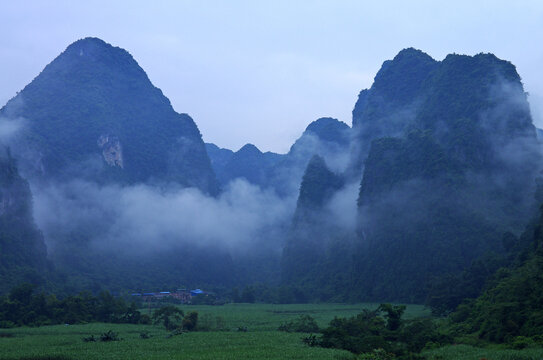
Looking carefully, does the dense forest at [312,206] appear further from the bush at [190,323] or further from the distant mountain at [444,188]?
the bush at [190,323]

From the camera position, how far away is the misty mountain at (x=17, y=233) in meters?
65.1

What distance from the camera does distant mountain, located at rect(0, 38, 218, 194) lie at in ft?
328

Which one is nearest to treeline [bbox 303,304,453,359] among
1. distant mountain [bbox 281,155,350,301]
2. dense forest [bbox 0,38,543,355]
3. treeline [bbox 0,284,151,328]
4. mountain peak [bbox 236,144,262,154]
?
dense forest [bbox 0,38,543,355]

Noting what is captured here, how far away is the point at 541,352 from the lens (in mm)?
20828

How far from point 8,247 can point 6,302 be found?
89.5 feet

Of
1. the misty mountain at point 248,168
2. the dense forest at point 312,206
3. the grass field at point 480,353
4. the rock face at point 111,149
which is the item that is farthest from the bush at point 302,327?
the misty mountain at point 248,168

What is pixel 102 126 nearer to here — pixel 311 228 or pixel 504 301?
pixel 311 228

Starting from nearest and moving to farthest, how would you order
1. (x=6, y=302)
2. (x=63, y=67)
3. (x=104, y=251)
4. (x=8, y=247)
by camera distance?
(x=6, y=302)
(x=8, y=247)
(x=104, y=251)
(x=63, y=67)

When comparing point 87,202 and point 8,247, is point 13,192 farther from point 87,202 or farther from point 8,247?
point 87,202

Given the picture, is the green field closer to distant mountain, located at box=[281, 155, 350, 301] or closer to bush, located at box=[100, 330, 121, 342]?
bush, located at box=[100, 330, 121, 342]

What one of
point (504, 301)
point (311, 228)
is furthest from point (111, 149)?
point (504, 301)

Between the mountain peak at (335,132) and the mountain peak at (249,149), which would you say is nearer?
the mountain peak at (335,132)

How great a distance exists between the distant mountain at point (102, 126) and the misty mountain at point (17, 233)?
1717 cm

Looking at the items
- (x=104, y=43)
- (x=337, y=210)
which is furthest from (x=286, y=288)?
(x=104, y=43)
